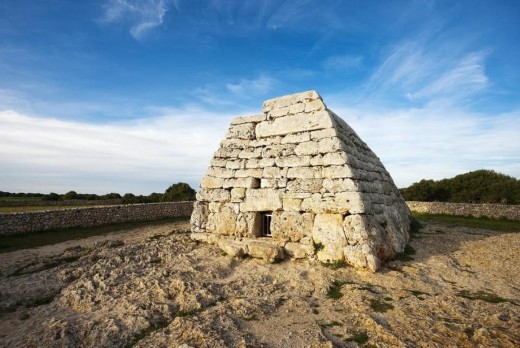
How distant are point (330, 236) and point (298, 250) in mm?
855

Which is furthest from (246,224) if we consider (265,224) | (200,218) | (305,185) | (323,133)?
(323,133)

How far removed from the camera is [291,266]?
6695 millimetres

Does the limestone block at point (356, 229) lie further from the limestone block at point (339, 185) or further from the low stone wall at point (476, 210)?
the low stone wall at point (476, 210)

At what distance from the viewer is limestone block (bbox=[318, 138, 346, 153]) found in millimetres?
7270

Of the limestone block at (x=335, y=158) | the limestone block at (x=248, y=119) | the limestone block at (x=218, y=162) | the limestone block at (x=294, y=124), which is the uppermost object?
the limestone block at (x=248, y=119)

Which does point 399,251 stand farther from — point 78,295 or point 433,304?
point 78,295

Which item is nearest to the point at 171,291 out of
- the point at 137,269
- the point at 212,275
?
the point at 212,275

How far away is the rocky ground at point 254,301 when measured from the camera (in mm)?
3830

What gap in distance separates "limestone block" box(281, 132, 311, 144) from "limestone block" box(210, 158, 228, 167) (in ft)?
6.27

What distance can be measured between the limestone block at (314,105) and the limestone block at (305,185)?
1991mm

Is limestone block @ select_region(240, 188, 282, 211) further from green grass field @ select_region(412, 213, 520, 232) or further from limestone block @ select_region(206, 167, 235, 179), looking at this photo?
green grass field @ select_region(412, 213, 520, 232)

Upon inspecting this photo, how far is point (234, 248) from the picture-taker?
750 centimetres

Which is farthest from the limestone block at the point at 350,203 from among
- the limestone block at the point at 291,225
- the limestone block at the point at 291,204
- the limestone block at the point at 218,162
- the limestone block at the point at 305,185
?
the limestone block at the point at 218,162

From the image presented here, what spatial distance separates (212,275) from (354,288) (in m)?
2.82
